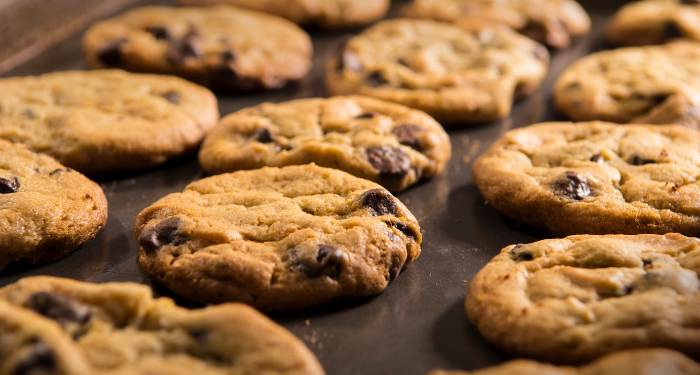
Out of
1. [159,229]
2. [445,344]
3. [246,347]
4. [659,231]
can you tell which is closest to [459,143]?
[659,231]

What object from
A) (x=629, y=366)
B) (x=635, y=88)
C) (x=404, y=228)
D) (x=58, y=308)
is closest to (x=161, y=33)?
(x=404, y=228)

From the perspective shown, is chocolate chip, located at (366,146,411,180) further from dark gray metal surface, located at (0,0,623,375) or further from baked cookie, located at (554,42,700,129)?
baked cookie, located at (554,42,700,129)

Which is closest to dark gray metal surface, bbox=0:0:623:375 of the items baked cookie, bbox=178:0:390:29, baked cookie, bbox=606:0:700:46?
baked cookie, bbox=606:0:700:46

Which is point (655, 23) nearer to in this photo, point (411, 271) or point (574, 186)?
point (574, 186)

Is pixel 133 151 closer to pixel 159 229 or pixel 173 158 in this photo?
pixel 173 158

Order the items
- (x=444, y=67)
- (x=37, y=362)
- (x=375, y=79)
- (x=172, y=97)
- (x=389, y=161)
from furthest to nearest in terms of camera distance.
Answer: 1. (x=444, y=67)
2. (x=375, y=79)
3. (x=172, y=97)
4. (x=389, y=161)
5. (x=37, y=362)

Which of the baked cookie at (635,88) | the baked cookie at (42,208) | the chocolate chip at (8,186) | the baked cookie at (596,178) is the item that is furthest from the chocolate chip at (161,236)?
the baked cookie at (635,88)

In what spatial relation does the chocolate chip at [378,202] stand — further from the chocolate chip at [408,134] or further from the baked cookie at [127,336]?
the baked cookie at [127,336]
